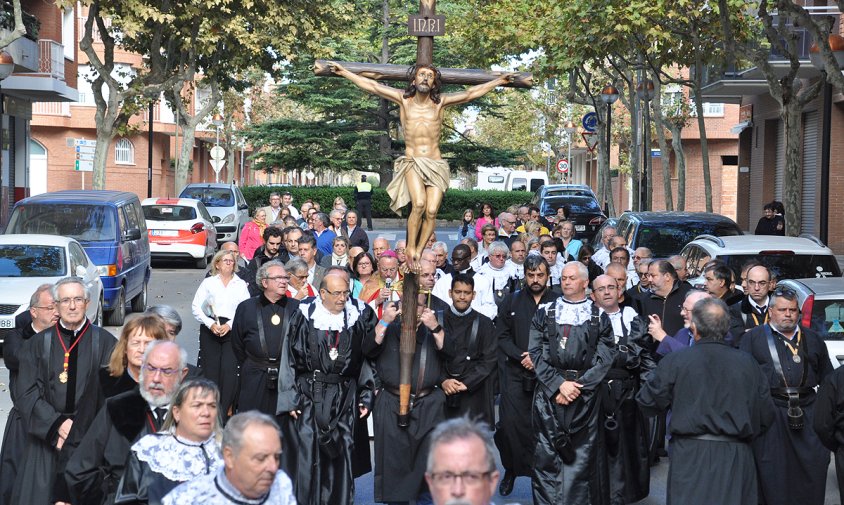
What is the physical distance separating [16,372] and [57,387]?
0.35 metres

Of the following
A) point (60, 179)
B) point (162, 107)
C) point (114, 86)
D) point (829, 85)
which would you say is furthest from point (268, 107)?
point (829, 85)

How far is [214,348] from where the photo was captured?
1030 centimetres

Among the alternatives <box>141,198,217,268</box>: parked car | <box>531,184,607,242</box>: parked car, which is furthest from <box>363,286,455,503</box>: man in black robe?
<box>531,184,607,242</box>: parked car

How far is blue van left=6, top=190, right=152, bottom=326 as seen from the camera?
18797mm

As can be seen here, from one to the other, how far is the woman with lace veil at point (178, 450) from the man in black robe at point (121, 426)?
447 mm

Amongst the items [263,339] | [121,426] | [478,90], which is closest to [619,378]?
[478,90]

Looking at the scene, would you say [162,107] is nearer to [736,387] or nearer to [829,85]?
[829,85]

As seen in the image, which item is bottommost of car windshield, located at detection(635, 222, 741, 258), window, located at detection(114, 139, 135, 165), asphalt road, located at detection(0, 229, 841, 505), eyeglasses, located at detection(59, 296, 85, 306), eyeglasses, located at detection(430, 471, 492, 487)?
asphalt road, located at detection(0, 229, 841, 505)

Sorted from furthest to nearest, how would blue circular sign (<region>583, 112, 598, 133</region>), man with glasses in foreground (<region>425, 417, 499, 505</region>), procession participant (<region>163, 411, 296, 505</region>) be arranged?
Result: 1. blue circular sign (<region>583, 112, 598, 133</region>)
2. procession participant (<region>163, 411, 296, 505</region>)
3. man with glasses in foreground (<region>425, 417, 499, 505</region>)

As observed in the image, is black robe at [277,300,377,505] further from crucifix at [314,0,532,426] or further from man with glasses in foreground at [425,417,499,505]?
man with glasses in foreground at [425,417,499,505]

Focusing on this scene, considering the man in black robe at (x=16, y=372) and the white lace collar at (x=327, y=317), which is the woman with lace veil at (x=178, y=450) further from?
the white lace collar at (x=327, y=317)

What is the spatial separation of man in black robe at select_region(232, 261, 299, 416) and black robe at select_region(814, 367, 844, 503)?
11.9ft

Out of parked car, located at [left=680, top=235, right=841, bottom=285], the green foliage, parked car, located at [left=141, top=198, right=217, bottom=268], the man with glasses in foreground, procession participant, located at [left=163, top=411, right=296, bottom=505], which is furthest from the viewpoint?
the green foliage

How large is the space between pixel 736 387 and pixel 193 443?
10.6 feet
